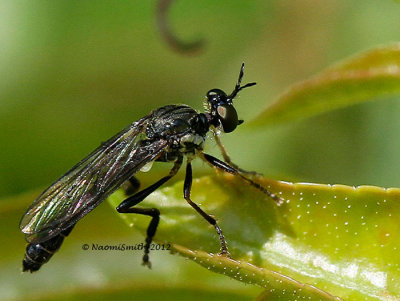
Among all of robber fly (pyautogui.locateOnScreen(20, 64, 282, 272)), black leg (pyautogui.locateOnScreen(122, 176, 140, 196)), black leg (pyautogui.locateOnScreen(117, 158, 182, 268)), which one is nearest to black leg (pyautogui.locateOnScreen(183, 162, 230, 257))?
robber fly (pyautogui.locateOnScreen(20, 64, 282, 272))

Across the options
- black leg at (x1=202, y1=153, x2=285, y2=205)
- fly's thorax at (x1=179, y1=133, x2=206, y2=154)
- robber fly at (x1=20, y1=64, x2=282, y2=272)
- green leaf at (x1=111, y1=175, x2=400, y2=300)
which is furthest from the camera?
fly's thorax at (x1=179, y1=133, x2=206, y2=154)

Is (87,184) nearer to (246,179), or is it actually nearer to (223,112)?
(223,112)

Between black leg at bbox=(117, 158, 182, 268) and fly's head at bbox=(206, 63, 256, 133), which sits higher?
fly's head at bbox=(206, 63, 256, 133)

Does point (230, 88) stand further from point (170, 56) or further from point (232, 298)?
point (232, 298)

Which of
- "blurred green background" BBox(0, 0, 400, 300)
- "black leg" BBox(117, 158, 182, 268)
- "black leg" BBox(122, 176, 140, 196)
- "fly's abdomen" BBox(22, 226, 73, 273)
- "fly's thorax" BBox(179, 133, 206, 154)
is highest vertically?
"blurred green background" BBox(0, 0, 400, 300)

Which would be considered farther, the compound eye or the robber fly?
the compound eye

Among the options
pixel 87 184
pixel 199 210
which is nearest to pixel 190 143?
pixel 87 184

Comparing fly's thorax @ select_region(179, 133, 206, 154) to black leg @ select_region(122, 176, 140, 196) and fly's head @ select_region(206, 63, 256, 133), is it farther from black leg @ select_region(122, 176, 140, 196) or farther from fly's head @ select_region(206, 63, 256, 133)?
black leg @ select_region(122, 176, 140, 196)

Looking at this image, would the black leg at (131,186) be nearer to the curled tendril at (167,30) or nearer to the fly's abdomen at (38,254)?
the fly's abdomen at (38,254)
